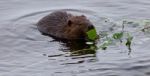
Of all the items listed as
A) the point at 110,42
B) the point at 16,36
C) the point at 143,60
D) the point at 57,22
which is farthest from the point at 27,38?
the point at 143,60

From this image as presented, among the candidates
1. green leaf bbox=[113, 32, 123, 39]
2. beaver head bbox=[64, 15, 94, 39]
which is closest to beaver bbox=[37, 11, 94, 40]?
beaver head bbox=[64, 15, 94, 39]

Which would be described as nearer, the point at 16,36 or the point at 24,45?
the point at 24,45

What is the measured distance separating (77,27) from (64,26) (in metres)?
0.45

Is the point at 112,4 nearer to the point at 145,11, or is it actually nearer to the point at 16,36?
the point at 145,11

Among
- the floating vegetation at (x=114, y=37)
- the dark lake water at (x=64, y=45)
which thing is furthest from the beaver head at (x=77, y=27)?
the dark lake water at (x=64, y=45)

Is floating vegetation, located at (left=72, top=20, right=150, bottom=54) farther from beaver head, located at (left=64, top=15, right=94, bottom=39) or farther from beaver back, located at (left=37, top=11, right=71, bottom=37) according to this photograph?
beaver back, located at (left=37, top=11, right=71, bottom=37)

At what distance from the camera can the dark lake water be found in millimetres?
7555

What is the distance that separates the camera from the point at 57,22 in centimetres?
1024

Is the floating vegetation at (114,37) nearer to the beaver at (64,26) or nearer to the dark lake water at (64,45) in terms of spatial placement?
the dark lake water at (64,45)

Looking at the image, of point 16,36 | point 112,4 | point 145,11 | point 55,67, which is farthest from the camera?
point 112,4

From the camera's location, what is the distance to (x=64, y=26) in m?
10.1

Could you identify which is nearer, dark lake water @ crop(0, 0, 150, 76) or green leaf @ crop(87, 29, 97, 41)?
dark lake water @ crop(0, 0, 150, 76)

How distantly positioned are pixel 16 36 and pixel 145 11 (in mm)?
3104

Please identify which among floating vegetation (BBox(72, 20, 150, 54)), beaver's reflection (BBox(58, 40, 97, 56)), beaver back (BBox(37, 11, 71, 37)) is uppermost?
beaver back (BBox(37, 11, 71, 37))
